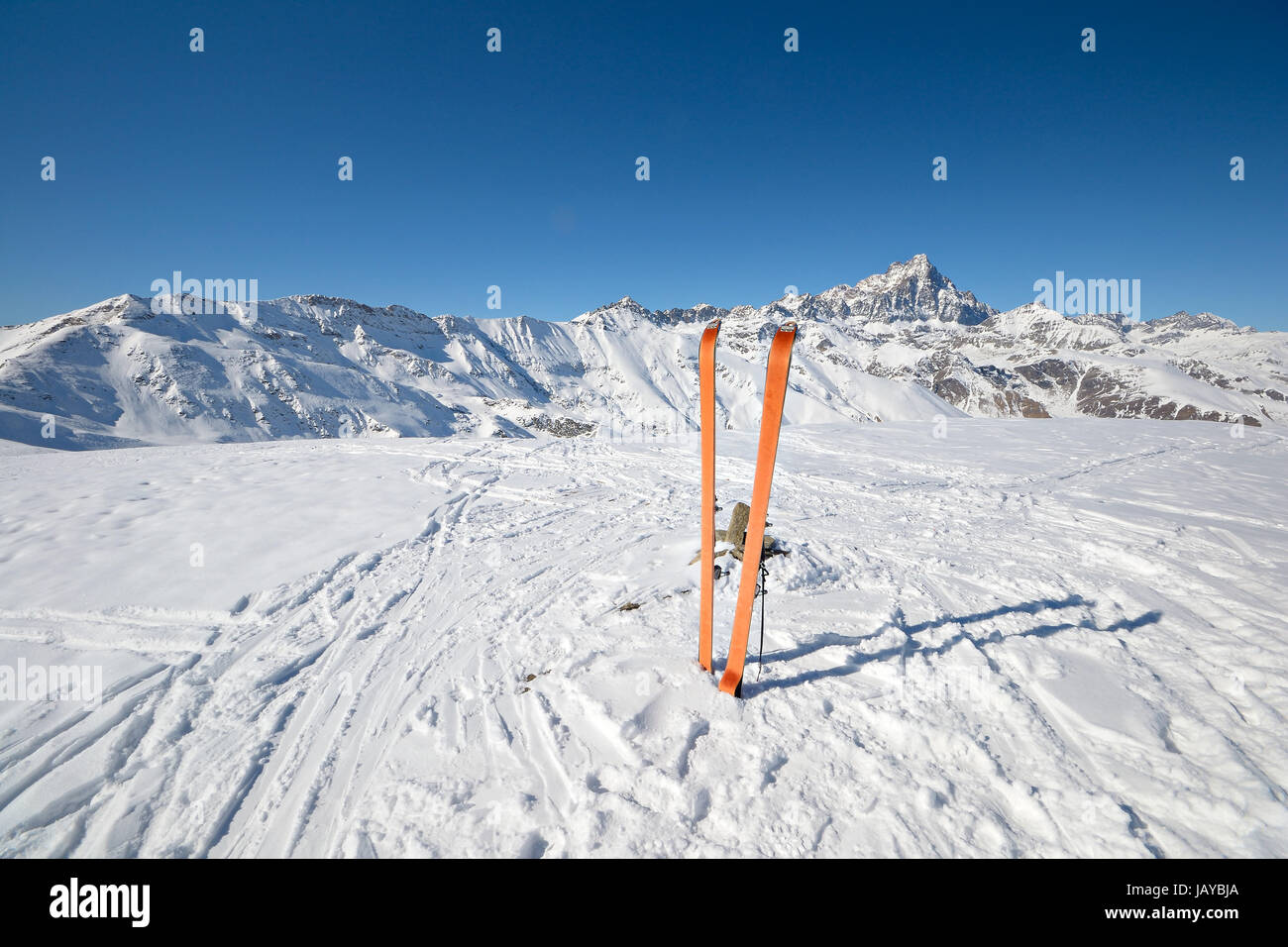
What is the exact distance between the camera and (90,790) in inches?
139

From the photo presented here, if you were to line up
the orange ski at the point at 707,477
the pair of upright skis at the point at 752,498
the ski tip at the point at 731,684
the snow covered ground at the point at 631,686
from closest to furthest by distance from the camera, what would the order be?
the snow covered ground at the point at 631,686 < the pair of upright skis at the point at 752,498 < the orange ski at the point at 707,477 < the ski tip at the point at 731,684

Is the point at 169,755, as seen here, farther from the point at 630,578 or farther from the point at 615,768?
the point at 630,578

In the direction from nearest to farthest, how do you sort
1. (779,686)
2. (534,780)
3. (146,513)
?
(534,780)
(779,686)
(146,513)

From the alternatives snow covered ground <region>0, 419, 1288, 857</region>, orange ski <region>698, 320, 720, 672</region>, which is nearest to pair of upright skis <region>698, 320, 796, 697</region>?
orange ski <region>698, 320, 720, 672</region>

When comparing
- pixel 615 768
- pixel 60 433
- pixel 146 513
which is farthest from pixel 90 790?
pixel 60 433

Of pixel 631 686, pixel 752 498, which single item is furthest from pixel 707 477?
pixel 631 686

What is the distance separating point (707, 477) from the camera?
4098 millimetres

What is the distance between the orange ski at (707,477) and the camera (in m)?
3.79

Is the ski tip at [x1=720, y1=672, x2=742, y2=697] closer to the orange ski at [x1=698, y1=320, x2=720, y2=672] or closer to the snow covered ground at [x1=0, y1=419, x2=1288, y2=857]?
the snow covered ground at [x1=0, y1=419, x2=1288, y2=857]

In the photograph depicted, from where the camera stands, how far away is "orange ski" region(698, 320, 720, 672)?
3.79 meters

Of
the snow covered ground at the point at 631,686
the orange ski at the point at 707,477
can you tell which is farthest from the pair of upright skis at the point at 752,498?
the snow covered ground at the point at 631,686

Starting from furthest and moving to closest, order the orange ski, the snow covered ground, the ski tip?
the ski tip < the orange ski < the snow covered ground

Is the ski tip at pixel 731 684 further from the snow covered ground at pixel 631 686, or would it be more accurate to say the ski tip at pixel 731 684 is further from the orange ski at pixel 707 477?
the orange ski at pixel 707 477
